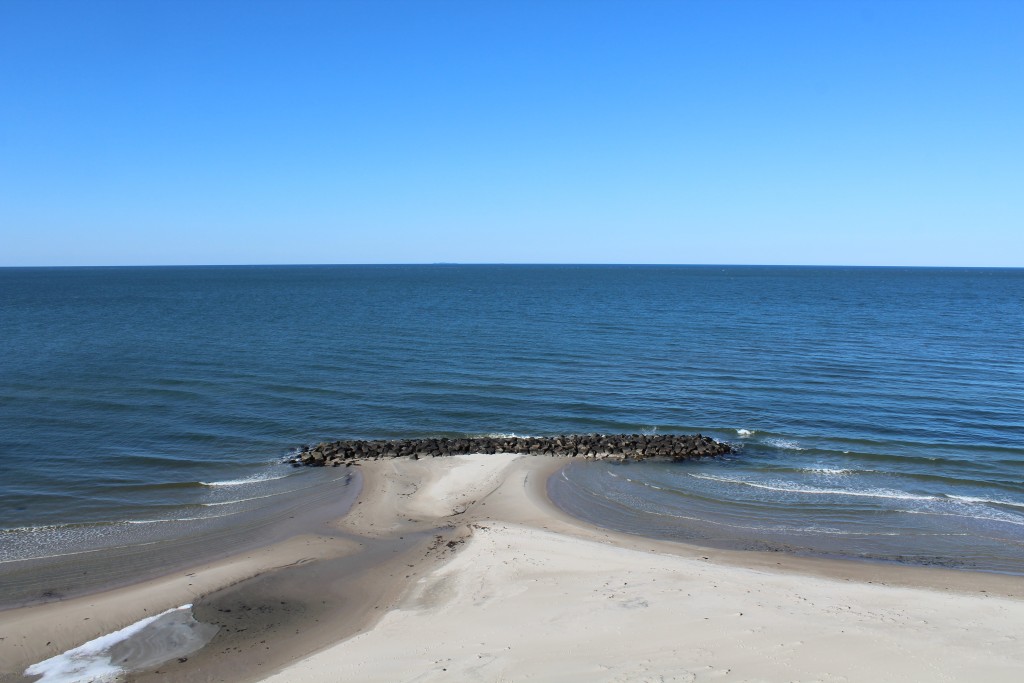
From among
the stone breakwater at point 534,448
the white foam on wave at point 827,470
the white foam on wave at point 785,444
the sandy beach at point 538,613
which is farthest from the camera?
the white foam on wave at point 785,444

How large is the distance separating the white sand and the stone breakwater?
8.49 meters

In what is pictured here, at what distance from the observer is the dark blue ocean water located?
2172 centimetres

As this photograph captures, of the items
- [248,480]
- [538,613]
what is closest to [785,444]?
[538,613]

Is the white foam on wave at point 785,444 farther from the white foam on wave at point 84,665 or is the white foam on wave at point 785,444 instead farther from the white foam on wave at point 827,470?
the white foam on wave at point 84,665

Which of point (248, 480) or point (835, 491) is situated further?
point (248, 480)

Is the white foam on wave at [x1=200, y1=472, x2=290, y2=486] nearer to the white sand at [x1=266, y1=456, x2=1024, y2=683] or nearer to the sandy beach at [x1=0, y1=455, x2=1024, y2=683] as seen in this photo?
the sandy beach at [x1=0, y1=455, x2=1024, y2=683]

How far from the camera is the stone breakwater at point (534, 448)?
1101 inches

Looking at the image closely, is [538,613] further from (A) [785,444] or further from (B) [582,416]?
(B) [582,416]

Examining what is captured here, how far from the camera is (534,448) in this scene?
28.9 meters

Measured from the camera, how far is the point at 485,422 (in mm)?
33000

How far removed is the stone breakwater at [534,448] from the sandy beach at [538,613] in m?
6.88

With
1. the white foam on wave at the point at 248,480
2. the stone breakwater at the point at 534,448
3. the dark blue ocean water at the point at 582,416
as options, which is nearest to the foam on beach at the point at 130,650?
the dark blue ocean water at the point at 582,416

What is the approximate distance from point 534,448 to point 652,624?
14884mm

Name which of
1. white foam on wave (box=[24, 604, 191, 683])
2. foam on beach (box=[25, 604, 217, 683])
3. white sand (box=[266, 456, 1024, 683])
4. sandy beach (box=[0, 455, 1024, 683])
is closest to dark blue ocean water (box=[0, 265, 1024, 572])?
sandy beach (box=[0, 455, 1024, 683])
